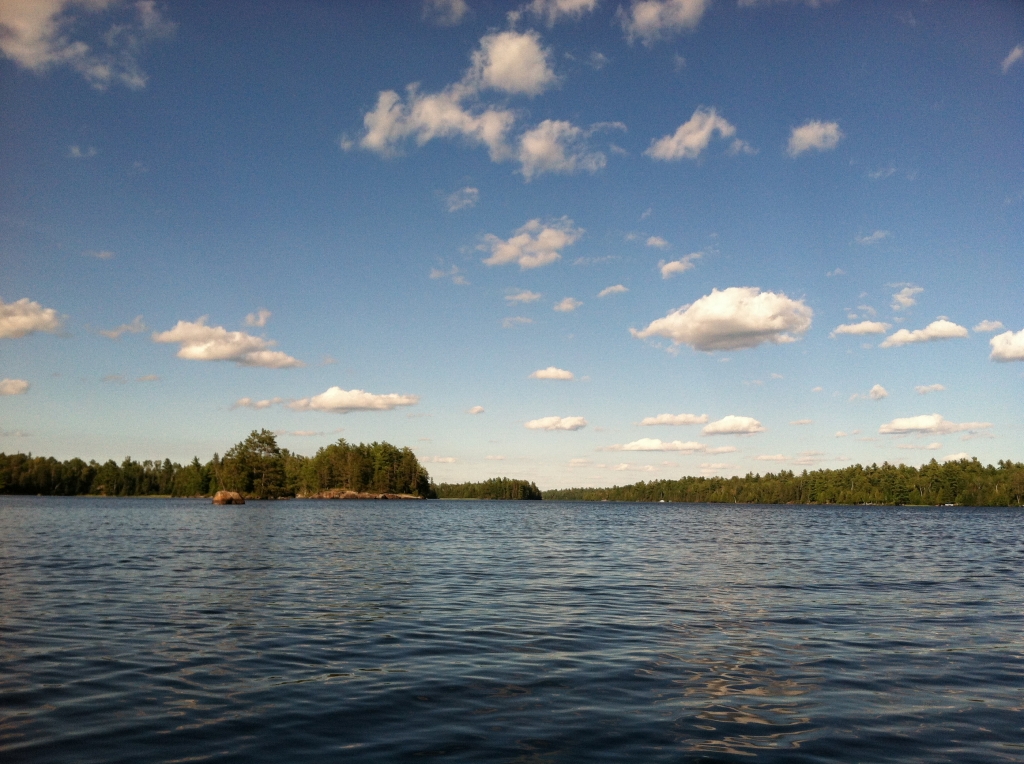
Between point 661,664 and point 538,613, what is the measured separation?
623 cm

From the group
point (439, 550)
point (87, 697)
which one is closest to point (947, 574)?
point (439, 550)

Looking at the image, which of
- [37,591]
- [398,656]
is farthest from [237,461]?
[398,656]

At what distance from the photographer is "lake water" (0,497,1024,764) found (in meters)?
9.23

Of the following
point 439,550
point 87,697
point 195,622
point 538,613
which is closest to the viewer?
point 87,697

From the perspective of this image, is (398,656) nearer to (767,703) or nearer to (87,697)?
(87,697)

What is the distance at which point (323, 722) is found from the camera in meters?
9.98

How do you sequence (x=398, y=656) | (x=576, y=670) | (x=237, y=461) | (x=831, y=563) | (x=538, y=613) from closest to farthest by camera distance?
(x=576, y=670) → (x=398, y=656) → (x=538, y=613) → (x=831, y=563) → (x=237, y=461)

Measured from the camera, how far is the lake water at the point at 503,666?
9.23 meters

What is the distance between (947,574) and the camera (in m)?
29.8

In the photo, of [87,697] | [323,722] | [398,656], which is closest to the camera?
[323,722]

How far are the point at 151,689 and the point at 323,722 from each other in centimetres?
370

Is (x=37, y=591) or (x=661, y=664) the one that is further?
(x=37, y=591)

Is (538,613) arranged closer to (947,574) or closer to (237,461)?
(947,574)

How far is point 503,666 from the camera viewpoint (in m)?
13.2
